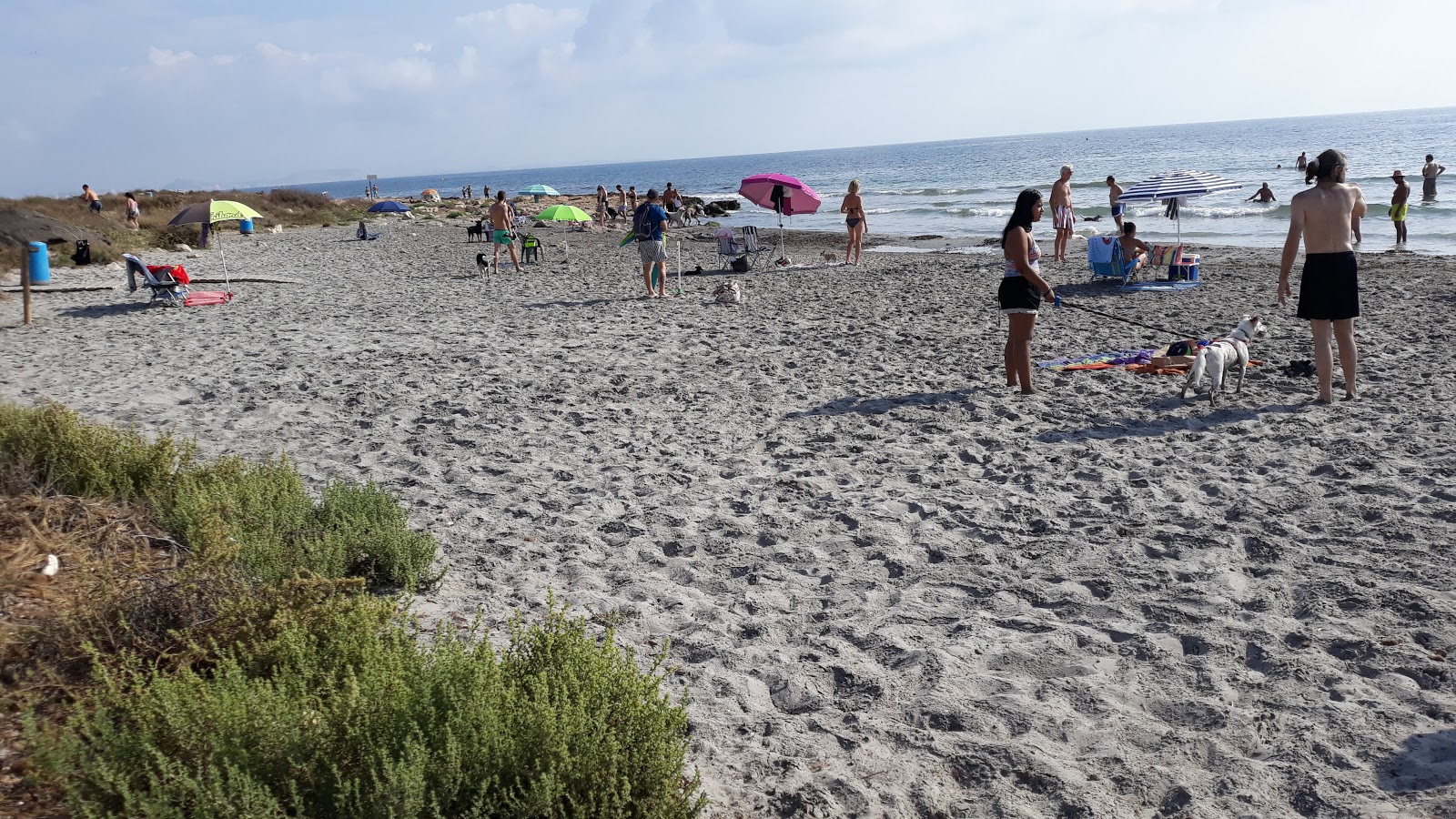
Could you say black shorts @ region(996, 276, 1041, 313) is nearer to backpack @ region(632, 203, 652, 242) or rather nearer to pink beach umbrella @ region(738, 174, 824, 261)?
backpack @ region(632, 203, 652, 242)

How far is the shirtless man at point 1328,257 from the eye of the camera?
6.53m

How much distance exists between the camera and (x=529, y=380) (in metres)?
8.48

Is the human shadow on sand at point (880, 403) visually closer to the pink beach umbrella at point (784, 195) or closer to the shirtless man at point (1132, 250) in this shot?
the shirtless man at point (1132, 250)

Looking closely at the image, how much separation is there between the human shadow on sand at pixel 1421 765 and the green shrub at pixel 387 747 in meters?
2.02

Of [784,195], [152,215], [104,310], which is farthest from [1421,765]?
[152,215]

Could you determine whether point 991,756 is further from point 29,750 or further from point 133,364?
point 133,364

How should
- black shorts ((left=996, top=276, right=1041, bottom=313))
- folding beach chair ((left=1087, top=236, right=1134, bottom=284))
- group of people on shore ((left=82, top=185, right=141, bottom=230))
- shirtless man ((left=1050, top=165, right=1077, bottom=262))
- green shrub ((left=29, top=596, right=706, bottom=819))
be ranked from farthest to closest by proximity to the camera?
group of people on shore ((left=82, top=185, right=141, bottom=230)) → shirtless man ((left=1050, top=165, right=1077, bottom=262)) → folding beach chair ((left=1087, top=236, right=1134, bottom=284)) → black shorts ((left=996, top=276, right=1041, bottom=313)) → green shrub ((left=29, top=596, right=706, bottom=819))

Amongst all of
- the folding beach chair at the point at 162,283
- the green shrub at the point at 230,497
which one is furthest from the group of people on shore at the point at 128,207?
the green shrub at the point at 230,497

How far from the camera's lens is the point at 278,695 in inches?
95.8

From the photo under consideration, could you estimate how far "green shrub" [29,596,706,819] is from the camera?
2160 millimetres

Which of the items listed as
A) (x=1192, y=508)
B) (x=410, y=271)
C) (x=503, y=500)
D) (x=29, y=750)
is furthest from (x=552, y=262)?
(x=29, y=750)

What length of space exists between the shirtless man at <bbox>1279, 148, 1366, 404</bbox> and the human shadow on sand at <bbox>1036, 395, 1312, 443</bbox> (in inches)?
20.2

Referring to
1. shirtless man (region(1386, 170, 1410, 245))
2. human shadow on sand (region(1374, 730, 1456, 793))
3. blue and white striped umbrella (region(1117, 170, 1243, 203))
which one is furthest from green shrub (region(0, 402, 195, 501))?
shirtless man (region(1386, 170, 1410, 245))

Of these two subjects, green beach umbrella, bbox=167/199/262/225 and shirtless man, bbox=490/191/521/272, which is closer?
green beach umbrella, bbox=167/199/262/225
